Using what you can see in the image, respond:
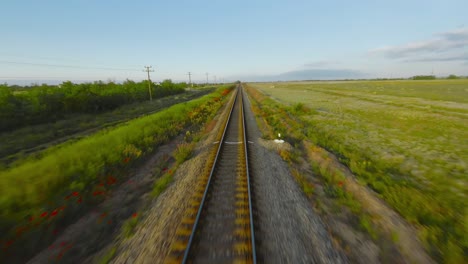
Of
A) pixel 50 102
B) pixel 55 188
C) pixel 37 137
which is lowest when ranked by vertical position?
pixel 55 188

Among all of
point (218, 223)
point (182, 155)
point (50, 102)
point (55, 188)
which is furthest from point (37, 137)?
point (218, 223)

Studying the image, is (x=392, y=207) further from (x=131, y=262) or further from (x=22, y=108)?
(x=22, y=108)

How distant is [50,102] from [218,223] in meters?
26.4

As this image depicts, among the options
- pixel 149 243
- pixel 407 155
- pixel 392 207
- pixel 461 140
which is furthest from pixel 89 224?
pixel 461 140

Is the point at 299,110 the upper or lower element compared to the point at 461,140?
upper

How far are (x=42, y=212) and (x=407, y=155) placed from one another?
15.6 m

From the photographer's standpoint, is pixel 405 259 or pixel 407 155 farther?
pixel 407 155

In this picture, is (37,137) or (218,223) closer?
(218,223)

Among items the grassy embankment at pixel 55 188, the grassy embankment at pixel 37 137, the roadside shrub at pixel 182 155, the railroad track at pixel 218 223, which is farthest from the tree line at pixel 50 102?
the railroad track at pixel 218 223

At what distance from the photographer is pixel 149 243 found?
13.5 ft

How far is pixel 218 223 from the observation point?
4.61m

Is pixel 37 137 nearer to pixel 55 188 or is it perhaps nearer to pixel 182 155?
pixel 55 188

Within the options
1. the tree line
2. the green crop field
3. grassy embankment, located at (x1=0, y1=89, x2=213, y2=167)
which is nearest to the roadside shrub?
the green crop field

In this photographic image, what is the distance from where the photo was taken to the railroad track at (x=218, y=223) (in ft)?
12.1
